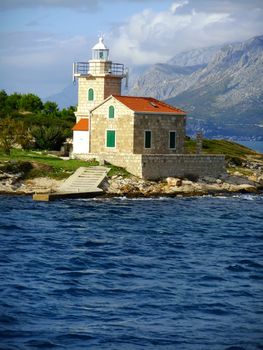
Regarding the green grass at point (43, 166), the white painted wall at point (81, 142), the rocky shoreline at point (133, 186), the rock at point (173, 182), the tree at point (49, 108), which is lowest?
the rocky shoreline at point (133, 186)

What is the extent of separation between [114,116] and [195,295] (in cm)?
3575

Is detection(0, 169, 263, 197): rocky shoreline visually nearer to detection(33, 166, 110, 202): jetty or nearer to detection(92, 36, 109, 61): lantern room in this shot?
detection(33, 166, 110, 202): jetty

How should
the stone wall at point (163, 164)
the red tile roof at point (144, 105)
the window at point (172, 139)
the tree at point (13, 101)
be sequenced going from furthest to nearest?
the tree at point (13, 101) < the window at point (172, 139) < the red tile roof at point (144, 105) < the stone wall at point (163, 164)

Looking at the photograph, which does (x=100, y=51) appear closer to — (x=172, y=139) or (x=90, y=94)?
(x=90, y=94)

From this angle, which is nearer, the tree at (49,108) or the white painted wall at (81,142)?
the white painted wall at (81,142)

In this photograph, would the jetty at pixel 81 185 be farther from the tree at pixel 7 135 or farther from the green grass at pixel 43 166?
the tree at pixel 7 135

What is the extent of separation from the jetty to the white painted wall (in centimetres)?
659

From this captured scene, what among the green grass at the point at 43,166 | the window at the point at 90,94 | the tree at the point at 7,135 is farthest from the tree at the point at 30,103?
the green grass at the point at 43,166

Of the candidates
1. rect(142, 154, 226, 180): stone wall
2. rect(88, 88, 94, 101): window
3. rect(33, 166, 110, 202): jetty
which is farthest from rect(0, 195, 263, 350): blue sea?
rect(88, 88, 94, 101): window

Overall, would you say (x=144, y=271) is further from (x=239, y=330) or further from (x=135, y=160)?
(x=135, y=160)

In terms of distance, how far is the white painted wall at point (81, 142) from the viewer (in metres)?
65.8

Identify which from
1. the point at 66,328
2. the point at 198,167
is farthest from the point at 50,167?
the point at 66,328

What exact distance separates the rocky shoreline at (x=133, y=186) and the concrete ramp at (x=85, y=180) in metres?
0.51

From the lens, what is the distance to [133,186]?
58.0m
